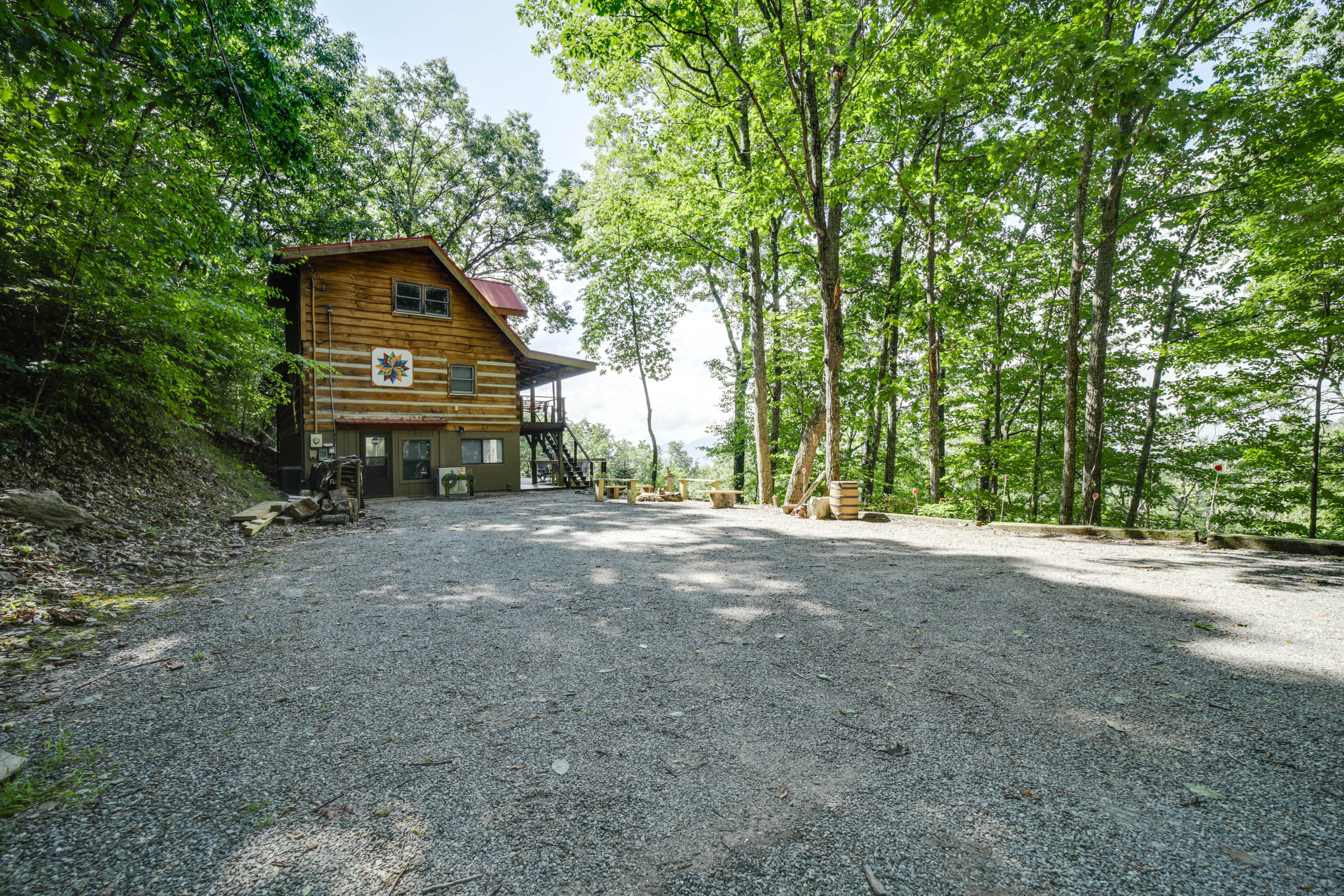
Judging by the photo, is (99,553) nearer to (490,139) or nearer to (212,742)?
(212,742)

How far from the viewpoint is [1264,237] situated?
8219mm

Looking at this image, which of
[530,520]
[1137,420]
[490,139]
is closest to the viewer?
[530,520]

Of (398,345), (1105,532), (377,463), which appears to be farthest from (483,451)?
(1105,532)

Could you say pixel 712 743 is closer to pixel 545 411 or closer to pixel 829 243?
pixel 829 243

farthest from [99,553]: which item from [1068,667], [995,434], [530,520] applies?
[995,434]

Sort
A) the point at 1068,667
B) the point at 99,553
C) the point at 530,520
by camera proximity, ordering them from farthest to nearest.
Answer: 1. the point at 530,520
2. the point at 99,553
3. the point at 1068,667

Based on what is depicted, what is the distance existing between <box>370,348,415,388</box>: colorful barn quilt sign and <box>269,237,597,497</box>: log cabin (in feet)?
0.10

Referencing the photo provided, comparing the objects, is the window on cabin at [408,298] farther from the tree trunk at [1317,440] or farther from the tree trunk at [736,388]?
the tree trunk at [1317,440]

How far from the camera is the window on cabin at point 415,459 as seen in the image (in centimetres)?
1587

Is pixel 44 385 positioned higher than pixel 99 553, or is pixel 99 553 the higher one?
pixel 44 385

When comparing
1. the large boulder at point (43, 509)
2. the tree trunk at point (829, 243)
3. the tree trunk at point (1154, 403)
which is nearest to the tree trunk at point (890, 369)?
the tree trunk at point (829, 243)

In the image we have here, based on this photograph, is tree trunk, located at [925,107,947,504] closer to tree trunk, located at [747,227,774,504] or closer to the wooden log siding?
tree trunk, located at [747,227,774,504]

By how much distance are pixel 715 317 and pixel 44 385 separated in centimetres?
2087

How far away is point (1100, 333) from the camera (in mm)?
9164
